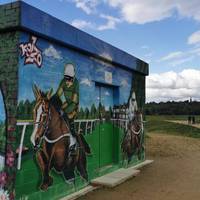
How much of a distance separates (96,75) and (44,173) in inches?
123

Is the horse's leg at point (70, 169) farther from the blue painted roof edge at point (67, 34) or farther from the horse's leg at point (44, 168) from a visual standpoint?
the blue painted roof edge at point (67, 34)

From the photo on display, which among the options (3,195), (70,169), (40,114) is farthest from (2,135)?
(70,169)

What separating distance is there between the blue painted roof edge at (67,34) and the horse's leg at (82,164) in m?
2.45

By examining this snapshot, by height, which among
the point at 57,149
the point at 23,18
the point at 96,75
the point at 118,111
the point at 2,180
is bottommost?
the point at 2,180

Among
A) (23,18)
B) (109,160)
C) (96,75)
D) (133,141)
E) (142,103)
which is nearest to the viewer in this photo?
(23,18)

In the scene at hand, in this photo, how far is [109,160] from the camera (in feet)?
33.8

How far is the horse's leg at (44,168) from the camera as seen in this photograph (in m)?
6.86

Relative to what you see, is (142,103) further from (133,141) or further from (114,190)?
(114,190)

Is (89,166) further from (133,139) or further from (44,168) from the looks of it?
(133,139)

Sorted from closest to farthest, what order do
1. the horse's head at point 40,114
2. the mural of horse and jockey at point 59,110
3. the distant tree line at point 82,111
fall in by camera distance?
1. the distant tree line at point 82,111
2. the mural of horse and jockey at point 59,110
3. the horse's head at point 40,114

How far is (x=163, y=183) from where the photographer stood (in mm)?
9250

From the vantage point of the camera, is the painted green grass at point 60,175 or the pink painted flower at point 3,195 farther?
the painted green grass at point 60,175

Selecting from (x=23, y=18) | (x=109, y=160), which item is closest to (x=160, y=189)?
(x=109, y=160)

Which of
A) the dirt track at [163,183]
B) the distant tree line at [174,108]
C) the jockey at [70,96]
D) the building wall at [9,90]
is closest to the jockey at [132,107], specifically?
the dirt track at [163,183]
